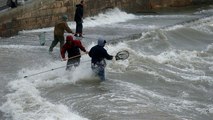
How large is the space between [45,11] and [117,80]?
9344 mm

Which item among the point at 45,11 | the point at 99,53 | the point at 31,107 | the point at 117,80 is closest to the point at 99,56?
the point at 99,53

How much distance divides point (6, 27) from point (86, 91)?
8.37 m

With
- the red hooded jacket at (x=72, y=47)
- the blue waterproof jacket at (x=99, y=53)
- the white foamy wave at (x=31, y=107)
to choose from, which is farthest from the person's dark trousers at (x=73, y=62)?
the white foamy wave at (x=31, y=107)

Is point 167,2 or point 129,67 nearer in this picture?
point 129,67

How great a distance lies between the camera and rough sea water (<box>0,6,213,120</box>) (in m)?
10.8

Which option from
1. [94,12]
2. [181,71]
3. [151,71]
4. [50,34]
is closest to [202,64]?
[181,71]

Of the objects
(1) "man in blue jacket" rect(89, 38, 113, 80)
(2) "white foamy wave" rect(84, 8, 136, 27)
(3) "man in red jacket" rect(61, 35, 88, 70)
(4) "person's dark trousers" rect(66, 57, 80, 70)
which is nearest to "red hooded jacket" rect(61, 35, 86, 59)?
(3) "man in red jacket" rect(61, 35, 88, 70)

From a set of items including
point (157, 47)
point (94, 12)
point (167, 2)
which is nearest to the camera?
point (157, 47)

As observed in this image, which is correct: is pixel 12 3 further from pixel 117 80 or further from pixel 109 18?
pixel 117 80

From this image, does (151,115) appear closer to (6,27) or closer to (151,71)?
(151,71)

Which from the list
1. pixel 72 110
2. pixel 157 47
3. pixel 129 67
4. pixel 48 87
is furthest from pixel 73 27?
pixel 72 110

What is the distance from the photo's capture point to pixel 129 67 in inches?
585

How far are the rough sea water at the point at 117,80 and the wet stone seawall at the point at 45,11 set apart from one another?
489 millimetres

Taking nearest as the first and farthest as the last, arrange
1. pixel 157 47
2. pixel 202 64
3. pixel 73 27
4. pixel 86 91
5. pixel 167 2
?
1. pixel 86 91
2. pixel 202 64
3. pixel 157 47
4. pixel 73 27
5. pixel 167 2
